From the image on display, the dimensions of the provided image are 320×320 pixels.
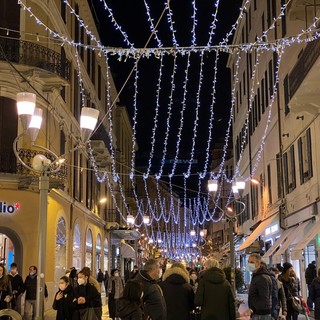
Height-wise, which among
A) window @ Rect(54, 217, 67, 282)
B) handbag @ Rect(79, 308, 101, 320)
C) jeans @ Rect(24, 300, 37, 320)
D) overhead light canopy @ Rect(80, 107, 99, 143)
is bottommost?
jeans @ Rect(24, 300, 37, 320)

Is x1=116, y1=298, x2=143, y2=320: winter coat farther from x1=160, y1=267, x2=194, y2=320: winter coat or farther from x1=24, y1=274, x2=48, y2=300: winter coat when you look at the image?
x1=24, y1=274, x2=48, y2=300: winter coat

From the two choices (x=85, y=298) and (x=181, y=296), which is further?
(x=85, y=298)

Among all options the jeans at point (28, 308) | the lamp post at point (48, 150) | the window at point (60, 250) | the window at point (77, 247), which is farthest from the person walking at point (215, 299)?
the window at point (77, 247)

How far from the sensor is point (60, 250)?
→ 83.6ft

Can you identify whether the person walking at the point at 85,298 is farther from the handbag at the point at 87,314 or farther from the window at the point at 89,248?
the window at the point at 89,248

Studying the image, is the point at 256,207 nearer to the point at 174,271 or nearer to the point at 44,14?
the point at 44,14

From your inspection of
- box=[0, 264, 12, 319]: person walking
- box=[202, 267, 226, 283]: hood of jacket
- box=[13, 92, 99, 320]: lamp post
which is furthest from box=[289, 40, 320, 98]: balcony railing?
box=[0, 264, 12, 319]: person walking

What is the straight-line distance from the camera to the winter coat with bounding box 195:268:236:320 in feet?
26.7

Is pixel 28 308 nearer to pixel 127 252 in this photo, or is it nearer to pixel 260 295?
pixel 260 295

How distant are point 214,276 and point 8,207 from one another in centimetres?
1440

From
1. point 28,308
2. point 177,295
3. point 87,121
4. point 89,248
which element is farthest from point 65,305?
point 89,248

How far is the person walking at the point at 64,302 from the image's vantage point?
11273mm

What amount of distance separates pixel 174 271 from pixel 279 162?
17973mm

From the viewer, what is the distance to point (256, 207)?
35000mm
